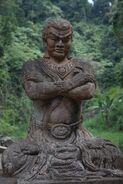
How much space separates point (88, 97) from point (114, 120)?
17.0 m

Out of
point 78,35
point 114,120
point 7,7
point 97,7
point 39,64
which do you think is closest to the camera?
point 39,64

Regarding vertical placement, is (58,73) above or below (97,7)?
below

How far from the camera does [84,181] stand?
223 inches

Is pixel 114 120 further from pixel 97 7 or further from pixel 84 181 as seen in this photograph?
pixel 97 7

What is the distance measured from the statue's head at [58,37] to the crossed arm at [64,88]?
0.40 metres

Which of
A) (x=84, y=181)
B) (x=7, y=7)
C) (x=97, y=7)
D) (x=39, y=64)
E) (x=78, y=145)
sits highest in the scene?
(x=97, y=7)

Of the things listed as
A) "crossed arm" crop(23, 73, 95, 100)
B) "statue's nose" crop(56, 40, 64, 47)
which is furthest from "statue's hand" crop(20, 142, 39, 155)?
"statue's nose" crop(56, 40, 64, 47)

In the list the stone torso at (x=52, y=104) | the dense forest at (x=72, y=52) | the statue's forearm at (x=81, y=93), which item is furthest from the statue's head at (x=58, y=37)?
the dense forest at (x=72, y=52)

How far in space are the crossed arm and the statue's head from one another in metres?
0.40

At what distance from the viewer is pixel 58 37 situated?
21.1 feet

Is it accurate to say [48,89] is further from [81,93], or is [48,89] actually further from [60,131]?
[60,131]

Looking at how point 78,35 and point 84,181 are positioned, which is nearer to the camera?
point 84,181

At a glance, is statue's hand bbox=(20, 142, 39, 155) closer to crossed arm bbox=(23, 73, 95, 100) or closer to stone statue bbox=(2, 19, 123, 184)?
stone statue bbox=(2, 19, 123, 184)

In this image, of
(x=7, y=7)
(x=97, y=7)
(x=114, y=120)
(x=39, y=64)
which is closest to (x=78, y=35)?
(x=97, y=7)
